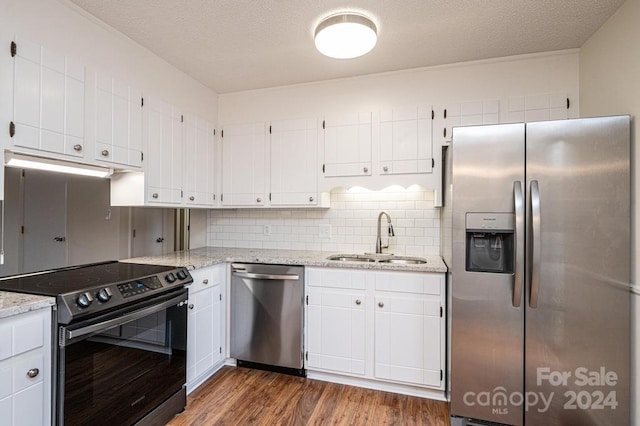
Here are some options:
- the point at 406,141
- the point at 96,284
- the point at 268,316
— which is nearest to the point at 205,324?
the point at 268,316

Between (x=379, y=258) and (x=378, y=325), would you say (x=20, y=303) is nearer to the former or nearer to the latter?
(x=378, y=325)

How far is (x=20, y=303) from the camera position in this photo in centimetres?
129

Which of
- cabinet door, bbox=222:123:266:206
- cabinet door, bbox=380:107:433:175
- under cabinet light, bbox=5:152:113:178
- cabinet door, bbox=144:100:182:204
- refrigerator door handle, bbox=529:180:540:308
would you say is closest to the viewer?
under cabinet light, bbox=5:152:113:178

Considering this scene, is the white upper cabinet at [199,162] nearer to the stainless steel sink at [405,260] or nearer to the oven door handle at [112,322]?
the oven door handle at [112,322]

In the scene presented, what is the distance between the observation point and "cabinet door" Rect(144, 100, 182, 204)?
7.76 ft

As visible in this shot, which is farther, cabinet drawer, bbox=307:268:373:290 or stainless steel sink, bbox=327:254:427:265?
stainless steel sink, bbox=327:254:427:265

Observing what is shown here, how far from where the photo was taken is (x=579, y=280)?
5.76ft

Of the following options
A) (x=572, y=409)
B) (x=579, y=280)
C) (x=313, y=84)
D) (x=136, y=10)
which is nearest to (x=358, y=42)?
(x=313, y=84)

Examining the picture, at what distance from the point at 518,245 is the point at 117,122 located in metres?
2.59

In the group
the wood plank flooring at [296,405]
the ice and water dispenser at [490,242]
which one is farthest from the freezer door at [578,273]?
the wood plank flooring at [296,405]

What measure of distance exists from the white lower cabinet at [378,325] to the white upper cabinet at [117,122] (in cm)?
153

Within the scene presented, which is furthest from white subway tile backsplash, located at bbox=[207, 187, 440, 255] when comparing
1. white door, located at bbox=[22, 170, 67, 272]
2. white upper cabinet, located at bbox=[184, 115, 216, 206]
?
white door, located at bbox=[22, 170, 67, 272]

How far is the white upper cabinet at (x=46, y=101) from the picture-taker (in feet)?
5.16

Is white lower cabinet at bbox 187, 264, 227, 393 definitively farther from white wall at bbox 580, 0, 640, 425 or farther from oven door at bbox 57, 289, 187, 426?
white wall at bbox 580, 0, 640, 425
